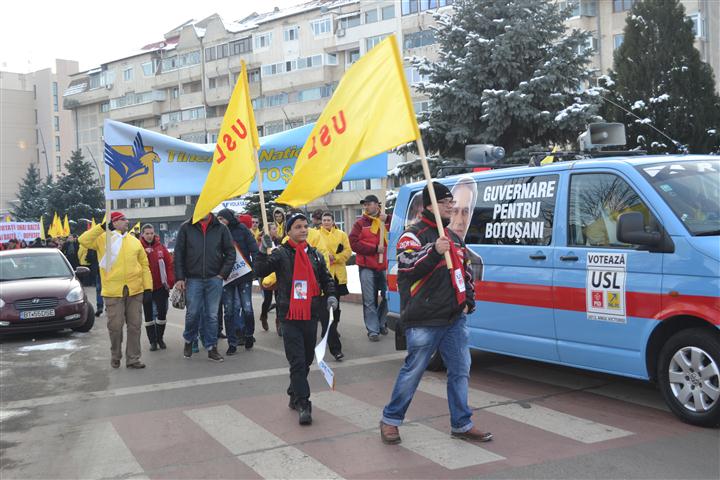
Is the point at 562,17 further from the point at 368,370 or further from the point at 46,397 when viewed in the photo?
the point at 46,397

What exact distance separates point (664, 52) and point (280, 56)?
41.3 meters

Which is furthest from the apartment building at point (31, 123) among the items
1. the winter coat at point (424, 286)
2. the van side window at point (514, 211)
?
the winter coat at point (424, 286)

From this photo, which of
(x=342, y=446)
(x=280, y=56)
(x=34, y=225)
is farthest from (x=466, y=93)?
(x=280, y=56)

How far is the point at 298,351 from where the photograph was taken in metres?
6.61

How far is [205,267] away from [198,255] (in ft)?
0.57

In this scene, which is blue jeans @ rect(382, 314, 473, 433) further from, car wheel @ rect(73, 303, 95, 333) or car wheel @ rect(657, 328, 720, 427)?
car wheel @ rect(73, 303, 95, 333)

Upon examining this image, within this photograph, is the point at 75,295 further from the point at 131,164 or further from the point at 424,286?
the point at 424,286

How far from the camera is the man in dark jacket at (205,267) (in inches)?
376

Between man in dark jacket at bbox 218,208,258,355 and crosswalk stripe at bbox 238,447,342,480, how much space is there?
4.81m

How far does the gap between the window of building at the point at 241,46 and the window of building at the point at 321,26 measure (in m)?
8.18

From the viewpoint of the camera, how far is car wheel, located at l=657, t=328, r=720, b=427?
18.6ft

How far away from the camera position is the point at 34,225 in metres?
34.9

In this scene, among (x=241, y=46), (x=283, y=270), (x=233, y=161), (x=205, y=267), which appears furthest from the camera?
(x=241, y=46)

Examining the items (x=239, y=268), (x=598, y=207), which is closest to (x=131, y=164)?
(x=239, y=268)
